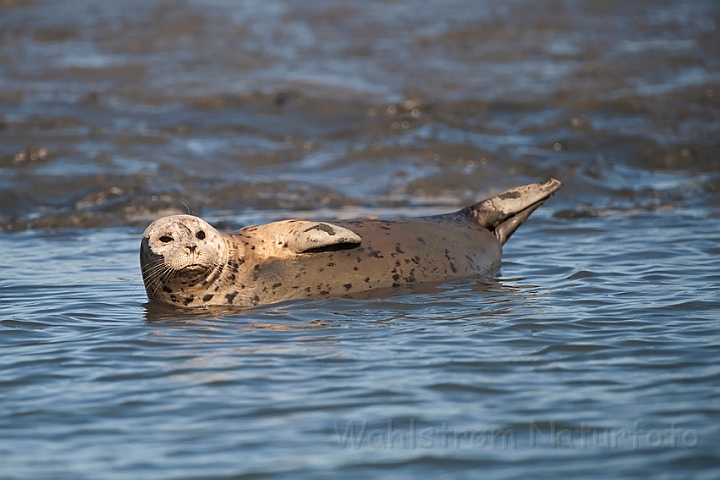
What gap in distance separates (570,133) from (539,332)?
8.11 metres

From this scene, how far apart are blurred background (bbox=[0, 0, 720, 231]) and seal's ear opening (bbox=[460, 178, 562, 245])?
102 inches

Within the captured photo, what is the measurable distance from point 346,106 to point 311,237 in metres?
8.43

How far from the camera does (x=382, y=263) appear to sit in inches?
290

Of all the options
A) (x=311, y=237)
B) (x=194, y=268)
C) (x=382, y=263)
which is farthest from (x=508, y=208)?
(x=194, y=268)

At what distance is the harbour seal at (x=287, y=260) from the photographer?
702 cm

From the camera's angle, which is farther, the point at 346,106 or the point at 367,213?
the point at 346,106

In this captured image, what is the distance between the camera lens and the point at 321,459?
4.35 metres

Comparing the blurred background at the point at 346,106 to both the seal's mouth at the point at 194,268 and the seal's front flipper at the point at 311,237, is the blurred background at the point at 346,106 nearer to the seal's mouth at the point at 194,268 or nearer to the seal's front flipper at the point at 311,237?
the seal's front flipper at the point at 311,237

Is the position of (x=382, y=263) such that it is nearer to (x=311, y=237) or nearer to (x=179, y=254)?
(x=311, y=237)

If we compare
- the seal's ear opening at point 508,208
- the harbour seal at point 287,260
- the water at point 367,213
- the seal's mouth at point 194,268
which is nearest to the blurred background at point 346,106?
the water at point 367,213

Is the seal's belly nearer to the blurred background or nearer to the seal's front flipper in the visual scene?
the seal's front flipper

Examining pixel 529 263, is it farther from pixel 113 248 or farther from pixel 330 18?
pixel 330 18

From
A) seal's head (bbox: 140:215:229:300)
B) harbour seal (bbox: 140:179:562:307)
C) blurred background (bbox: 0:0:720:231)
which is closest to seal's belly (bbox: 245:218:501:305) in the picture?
harbour seal (bbox: 140:179:562:307)

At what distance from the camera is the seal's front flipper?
7.04 meters
